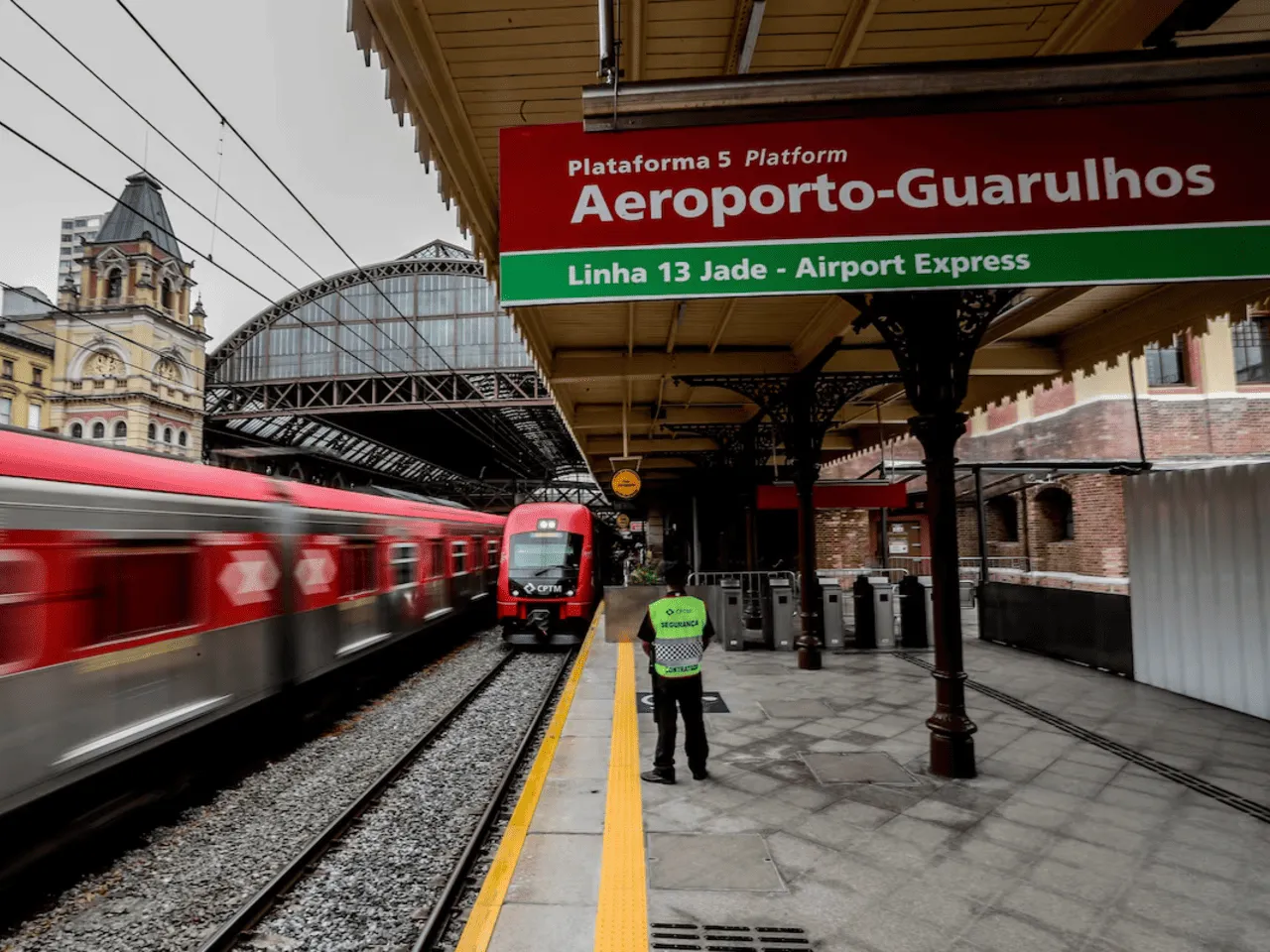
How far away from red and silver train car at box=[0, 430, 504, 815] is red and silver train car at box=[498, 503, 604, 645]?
12.7 ft

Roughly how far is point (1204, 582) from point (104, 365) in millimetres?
38516

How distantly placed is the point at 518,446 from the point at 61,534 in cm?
2854

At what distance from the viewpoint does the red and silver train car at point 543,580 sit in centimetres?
1123

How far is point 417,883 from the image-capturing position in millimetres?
3838

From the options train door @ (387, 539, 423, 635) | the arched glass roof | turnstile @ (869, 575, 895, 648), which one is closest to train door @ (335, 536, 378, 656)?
train door @ (387, 539, 423, 635)

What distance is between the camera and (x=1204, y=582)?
6613 millimetres

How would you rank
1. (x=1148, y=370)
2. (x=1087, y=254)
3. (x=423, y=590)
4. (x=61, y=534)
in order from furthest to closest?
(x=1148, y=370)
(x=423, y=590)
(x=61, y=534)
(x=1087, y=254)

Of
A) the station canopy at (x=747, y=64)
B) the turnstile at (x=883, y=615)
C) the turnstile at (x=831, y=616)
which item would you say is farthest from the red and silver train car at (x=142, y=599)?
the turnstile at (x=883, y=615)

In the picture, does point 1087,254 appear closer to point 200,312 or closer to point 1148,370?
point 1148,370

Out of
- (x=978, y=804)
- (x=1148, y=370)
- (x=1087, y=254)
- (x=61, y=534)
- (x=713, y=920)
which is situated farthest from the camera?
(x=1148, y=370)

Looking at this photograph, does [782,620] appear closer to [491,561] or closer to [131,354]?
[491,561]

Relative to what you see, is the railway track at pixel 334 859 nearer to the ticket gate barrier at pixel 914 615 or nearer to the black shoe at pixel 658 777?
the black shoe at pixel 658 777

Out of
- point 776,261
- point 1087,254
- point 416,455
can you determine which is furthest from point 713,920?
point 416,455

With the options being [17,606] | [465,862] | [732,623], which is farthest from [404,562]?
[465,862]
